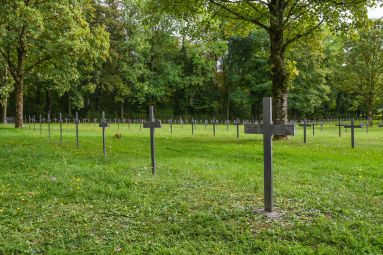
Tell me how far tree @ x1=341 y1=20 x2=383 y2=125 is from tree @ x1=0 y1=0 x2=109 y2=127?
98.4 ft

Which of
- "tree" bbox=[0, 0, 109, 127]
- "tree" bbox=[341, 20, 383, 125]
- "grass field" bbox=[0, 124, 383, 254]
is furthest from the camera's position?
"tree" bbox=[341, 20, 383, 125]

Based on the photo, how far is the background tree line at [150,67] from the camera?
91.7 ft

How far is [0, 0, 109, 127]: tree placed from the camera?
24.3 metres

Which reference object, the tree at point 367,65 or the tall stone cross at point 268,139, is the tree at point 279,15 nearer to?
the tall stone cross at point 268,139

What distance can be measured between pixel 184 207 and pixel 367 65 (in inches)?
1715

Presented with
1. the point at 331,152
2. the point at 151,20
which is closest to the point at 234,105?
the point at 151,20

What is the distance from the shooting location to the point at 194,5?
2003 centimetres

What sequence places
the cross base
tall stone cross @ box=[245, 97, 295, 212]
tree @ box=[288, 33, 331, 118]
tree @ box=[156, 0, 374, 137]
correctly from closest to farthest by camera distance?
the cross base
tall stone cross @ box=[245, 97, 295, 212]
tree @ box=[156, 0, 374, 137]
tree @ box=[288, 33, 331, 118]

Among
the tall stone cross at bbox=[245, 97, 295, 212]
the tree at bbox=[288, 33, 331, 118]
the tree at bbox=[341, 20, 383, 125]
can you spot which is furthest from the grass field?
the tree at bbox=[288, 33, 331, 118]

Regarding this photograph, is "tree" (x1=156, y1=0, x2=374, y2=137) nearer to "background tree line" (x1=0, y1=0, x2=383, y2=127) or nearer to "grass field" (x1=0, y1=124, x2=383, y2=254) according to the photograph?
"grass field" (x1=0, y1=124, x2=383, y2=254)

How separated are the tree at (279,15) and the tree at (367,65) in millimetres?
26981

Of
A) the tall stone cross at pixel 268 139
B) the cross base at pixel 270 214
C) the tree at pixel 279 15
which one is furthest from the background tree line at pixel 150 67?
the cross base at pixel 270 214

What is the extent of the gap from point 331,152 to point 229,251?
11.7 meters

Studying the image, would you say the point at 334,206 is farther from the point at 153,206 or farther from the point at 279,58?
the point at 279,58
